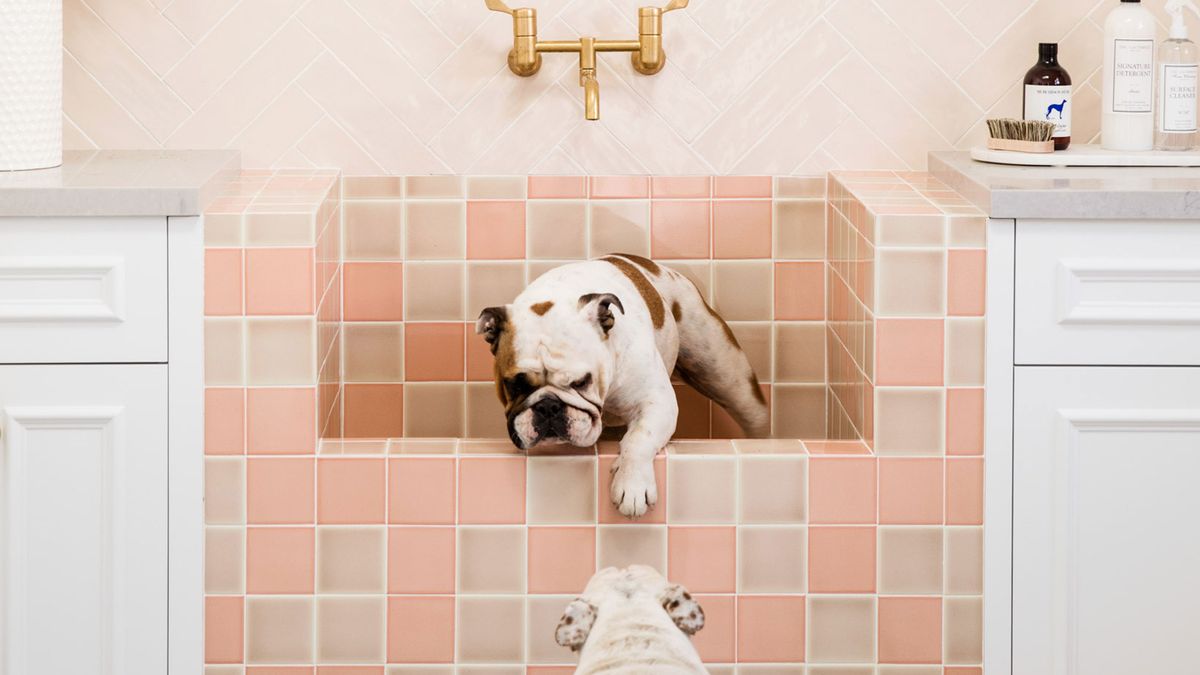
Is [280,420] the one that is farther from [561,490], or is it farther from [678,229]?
[678,229]

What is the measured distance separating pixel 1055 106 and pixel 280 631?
1557 mm

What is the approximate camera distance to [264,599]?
2186mm

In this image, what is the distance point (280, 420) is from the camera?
2166 millimetres

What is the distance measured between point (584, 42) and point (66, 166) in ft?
2.92

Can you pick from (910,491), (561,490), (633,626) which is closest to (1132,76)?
(910,491)

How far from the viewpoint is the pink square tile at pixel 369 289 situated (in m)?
2.71

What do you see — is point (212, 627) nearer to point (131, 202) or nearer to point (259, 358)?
point (259, 358)

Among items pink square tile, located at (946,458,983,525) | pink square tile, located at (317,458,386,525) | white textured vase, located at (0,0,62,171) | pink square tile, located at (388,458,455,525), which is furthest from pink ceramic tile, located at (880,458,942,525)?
white textured vase, located at (0,0,62,171)

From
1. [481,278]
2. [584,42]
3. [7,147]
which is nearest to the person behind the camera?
[7,147]

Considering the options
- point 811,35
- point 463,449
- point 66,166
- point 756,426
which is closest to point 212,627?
point 463,449

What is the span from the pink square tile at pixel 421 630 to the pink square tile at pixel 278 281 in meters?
0.46

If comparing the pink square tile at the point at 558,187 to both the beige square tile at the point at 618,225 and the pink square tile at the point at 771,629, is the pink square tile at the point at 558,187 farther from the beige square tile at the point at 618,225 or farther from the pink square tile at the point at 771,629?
the pink square tile at the point at 771,629

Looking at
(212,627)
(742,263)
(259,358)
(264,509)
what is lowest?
(212,627)

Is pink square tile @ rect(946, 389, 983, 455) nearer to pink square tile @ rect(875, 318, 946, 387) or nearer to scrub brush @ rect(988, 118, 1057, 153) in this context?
pink square tile @ rect(875, 318, 946, 387)
